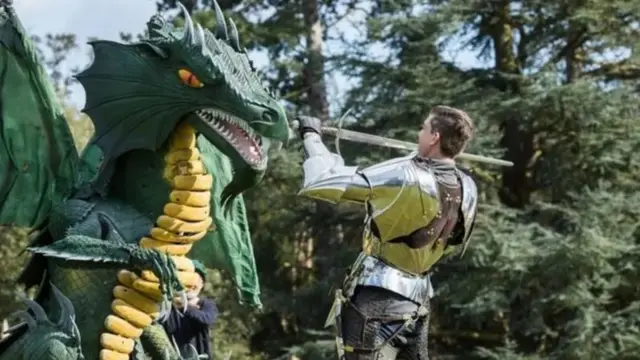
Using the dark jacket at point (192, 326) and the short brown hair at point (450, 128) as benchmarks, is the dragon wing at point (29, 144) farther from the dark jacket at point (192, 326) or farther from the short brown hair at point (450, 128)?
the short brown hair at point (450, 128)

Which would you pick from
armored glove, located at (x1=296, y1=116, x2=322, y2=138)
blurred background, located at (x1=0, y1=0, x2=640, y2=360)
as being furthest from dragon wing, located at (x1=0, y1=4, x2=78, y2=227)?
blurred background, located at (x1=0, y1=0, x2=640, y2=360)

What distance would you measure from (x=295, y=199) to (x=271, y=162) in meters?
0.81

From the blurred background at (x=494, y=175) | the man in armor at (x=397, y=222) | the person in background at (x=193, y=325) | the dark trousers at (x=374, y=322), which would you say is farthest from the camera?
the blurred background at (x=494, y=175)

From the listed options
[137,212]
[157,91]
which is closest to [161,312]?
[137,212]

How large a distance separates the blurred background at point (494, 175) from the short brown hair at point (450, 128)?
21.7 ft

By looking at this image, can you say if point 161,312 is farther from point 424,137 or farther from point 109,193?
point 424,137

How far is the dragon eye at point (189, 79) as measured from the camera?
4.28m

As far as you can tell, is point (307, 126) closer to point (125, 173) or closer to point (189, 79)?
point (189, 79)

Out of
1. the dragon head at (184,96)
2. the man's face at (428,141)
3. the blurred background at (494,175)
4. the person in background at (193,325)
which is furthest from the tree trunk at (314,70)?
the dragon head at (184,96)

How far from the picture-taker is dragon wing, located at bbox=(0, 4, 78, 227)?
457cm

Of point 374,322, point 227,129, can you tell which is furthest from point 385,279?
point 227,129

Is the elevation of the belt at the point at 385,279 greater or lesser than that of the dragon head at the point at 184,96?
lesser

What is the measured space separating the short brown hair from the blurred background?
660cm

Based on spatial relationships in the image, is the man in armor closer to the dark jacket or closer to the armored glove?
the armored glove
